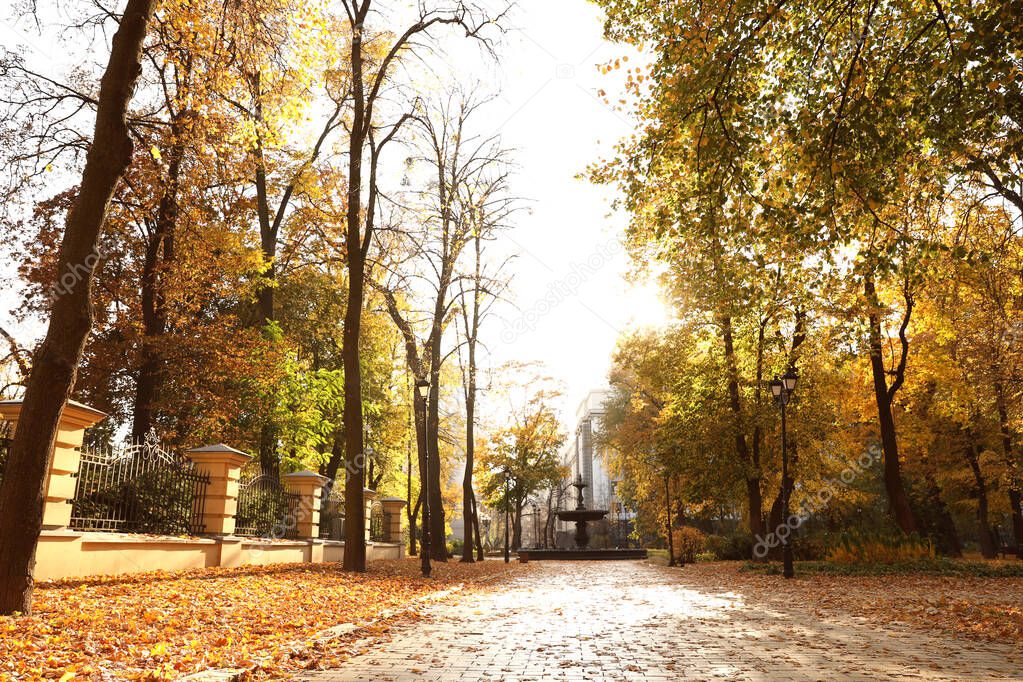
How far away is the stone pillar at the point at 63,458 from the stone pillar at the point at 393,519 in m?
18.6

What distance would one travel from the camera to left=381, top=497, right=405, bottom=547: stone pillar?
2908 centimetres

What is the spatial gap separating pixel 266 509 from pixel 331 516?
219 inches

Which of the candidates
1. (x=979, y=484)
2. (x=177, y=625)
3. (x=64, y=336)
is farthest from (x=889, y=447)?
(x=64, y=336)

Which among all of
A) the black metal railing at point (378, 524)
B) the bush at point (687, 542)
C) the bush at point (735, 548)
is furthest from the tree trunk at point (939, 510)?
the black metal railing at point (378, 524)

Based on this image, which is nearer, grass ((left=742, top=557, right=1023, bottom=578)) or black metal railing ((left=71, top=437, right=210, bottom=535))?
black metal railing ((left=71, top=437, right=210, bottom=535))

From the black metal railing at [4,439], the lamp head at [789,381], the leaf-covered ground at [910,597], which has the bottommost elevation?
the leaf-covered ground at [910,597]

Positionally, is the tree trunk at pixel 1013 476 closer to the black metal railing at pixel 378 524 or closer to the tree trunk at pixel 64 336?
the black metal railing at pixel 378 524

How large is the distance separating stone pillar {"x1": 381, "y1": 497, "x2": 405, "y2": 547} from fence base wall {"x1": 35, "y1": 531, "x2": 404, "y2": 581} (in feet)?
35.4

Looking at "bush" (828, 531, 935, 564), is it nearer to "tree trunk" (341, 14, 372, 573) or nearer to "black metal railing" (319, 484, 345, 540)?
"tree trunk" (341, 14, 372, 573)

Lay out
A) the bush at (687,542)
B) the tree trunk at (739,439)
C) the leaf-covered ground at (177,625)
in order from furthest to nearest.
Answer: the bush at (687,542)
the tree trunk at (739,439)
the leaf-covered ground at (177,625)

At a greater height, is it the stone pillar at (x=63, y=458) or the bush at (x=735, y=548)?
the stone pillar at (x=63, y=458)

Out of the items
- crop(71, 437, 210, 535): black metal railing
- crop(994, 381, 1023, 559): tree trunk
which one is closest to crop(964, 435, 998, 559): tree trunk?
crop(994, 381, 1023, 559): tree trunk

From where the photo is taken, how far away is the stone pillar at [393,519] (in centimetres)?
2908

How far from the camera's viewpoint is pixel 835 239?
10.2 m
